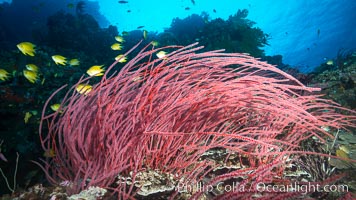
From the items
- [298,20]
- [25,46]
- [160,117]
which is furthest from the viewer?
[298,20]

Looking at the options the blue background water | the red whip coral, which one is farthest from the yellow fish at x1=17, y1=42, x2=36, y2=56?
the blue background water

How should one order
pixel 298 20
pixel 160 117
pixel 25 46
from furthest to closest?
pixel 298 20 < pixel 25 46 < pixel 160 117

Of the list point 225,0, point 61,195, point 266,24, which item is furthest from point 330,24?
point 61,195

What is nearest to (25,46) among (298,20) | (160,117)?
(160,117)

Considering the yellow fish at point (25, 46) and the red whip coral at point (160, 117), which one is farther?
the yellow fish at point (25, 46)

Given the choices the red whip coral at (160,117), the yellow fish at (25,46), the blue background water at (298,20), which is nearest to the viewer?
the red whip coral at (160,117)

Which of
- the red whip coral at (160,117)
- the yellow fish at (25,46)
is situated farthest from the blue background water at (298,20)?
the red whip coral at (160,117)

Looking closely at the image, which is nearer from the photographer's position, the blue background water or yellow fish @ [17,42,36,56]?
yellow fish @ [17,42,36,56]

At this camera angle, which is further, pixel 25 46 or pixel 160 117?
pixel 25 46

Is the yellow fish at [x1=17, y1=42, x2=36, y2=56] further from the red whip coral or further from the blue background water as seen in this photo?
the blue background water

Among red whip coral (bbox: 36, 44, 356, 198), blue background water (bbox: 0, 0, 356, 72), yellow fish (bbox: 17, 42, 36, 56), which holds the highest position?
→ blue background water (bbox: 0, 0, 356, 72)

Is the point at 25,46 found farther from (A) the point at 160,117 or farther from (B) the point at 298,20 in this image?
(B) the point at 298,20

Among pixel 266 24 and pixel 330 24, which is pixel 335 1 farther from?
pixel 266 24

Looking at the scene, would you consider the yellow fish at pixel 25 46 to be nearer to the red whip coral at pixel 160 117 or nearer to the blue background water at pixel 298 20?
the red whip coral at pixel 160 117
